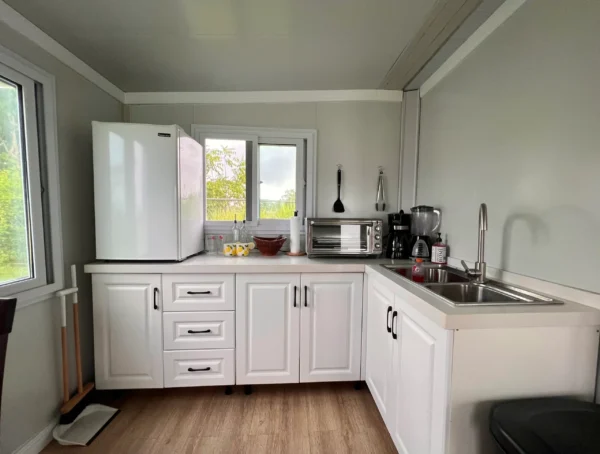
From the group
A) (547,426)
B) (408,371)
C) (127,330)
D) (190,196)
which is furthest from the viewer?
(190,196)

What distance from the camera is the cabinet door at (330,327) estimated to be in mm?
1763

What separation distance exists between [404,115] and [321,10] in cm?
116

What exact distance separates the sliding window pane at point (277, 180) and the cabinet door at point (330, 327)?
0.77 m

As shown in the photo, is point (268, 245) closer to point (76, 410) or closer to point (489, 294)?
point (489, 294)

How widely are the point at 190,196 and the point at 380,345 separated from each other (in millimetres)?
1562

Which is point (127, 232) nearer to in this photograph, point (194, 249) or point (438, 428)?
point (194, 249)

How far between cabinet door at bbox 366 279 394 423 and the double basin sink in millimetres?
190

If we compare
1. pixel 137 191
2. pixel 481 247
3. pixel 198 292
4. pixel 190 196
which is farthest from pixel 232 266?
pixel 481 247

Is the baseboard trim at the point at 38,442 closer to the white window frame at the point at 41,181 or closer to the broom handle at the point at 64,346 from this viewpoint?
the broom handle at the point at 64,346

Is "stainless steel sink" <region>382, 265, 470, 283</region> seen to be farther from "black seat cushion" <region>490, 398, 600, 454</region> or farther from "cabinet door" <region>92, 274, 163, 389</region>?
"cabinet door" <region>92, 274, 163, 389</region>

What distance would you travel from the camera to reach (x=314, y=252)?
1941 millimetres

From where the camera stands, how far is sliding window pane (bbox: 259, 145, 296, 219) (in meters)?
2.29

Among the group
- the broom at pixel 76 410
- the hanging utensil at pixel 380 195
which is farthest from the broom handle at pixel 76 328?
the hanging utensil at pixel 380 195

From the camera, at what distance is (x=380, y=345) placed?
1529 millimetres
